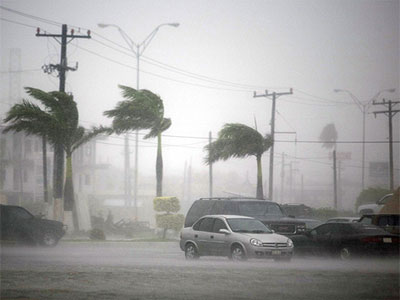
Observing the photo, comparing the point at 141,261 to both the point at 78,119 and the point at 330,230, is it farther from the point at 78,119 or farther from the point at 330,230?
the point at 78,119

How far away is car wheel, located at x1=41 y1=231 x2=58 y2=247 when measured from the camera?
27.6 meters

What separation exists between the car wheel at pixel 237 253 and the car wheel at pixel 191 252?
188cm

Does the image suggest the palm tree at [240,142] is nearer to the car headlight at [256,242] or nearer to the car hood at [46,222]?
the car hood at [46,222]

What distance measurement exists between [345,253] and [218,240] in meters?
4.53

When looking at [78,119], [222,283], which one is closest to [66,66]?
[78,119]

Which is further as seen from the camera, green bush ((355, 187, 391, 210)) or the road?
green bush ((355, 187, 391, 210))

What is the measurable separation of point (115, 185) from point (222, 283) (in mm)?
109907

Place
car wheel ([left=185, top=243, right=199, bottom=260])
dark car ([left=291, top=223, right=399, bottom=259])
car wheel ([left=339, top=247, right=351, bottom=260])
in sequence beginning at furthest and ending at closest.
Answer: car wheel ([left=185, top=243, right=199, bottom=260]), car wheel ([left=339, top=247, right=351, bottom=260]), dark car ([left=291, top=223, right=399, bottom=259])

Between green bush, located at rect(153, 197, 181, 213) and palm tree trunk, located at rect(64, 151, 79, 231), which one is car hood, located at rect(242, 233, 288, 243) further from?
palm tree trunk, located at rect(64, 151, 79, 231)

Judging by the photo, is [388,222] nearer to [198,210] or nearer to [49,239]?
[198,210]

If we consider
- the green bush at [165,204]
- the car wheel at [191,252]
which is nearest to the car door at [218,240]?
the car wheel at [191,252]

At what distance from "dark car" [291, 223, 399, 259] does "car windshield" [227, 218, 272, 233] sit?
247cm

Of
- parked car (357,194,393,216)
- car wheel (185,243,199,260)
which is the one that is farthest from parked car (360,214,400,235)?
parked car (357,194,393,216)

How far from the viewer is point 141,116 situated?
3919 cm
